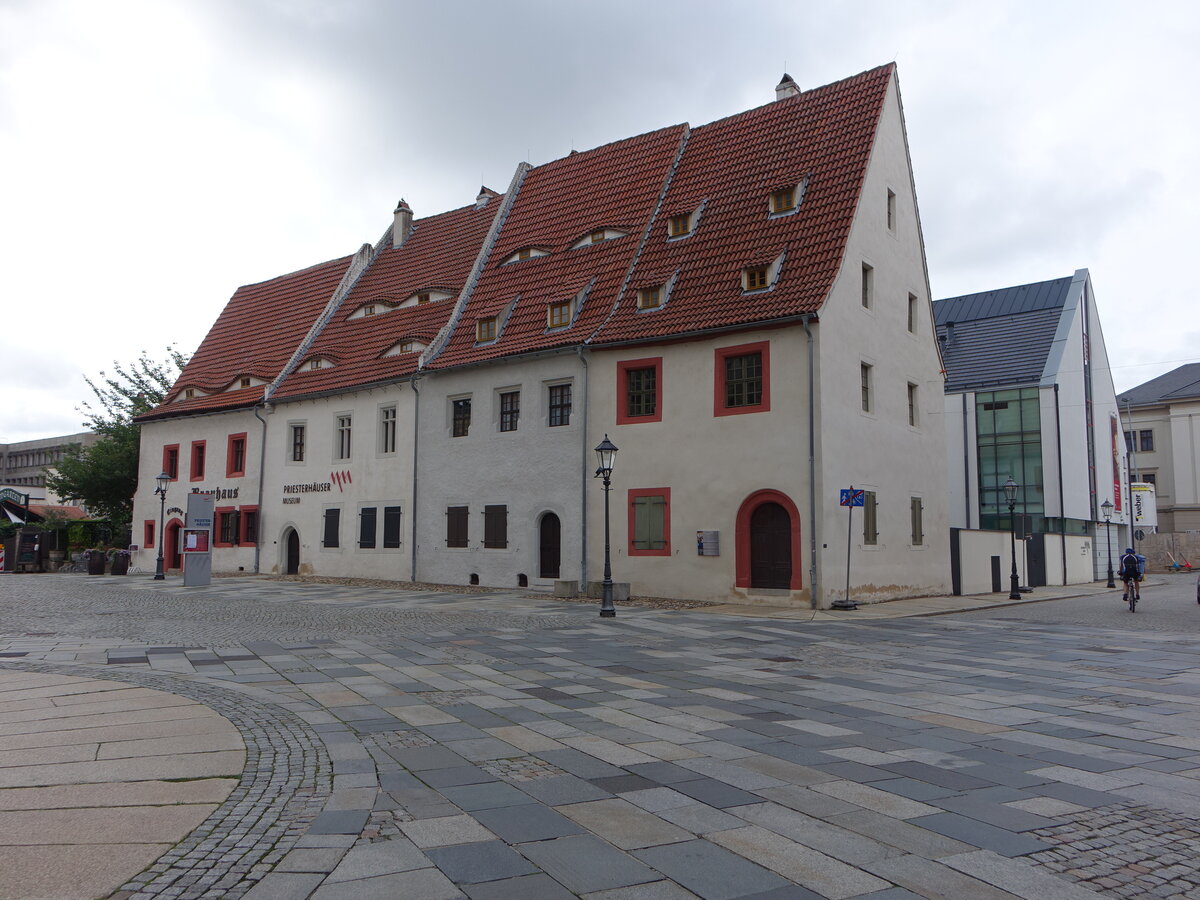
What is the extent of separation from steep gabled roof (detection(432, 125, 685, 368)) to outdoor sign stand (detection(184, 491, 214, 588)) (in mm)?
8601

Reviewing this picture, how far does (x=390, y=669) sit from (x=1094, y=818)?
798 cm

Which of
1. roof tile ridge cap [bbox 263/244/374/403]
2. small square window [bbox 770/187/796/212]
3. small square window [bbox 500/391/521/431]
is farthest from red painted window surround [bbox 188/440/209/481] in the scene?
small square window [bbox 770/187/796/212]

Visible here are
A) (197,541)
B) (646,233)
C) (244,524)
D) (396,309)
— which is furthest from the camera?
(244,524)

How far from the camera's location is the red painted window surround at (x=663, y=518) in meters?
25.1

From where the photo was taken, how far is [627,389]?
26.5 metres

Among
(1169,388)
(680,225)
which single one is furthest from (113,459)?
(1169,388)

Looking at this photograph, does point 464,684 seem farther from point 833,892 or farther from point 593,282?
point 593,282

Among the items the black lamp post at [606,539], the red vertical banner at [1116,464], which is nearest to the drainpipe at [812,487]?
the black lamp post at [606,539]

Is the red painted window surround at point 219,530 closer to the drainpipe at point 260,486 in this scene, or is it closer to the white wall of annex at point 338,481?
the drainpipe at point 260,486

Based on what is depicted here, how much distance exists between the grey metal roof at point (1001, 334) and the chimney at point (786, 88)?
72.5 ft

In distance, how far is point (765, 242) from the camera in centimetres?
2544

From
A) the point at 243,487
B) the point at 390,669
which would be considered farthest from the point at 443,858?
the point at 243,487

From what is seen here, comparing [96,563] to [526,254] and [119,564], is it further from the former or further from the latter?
[526,254]

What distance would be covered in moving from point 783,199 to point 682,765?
72.2ft
